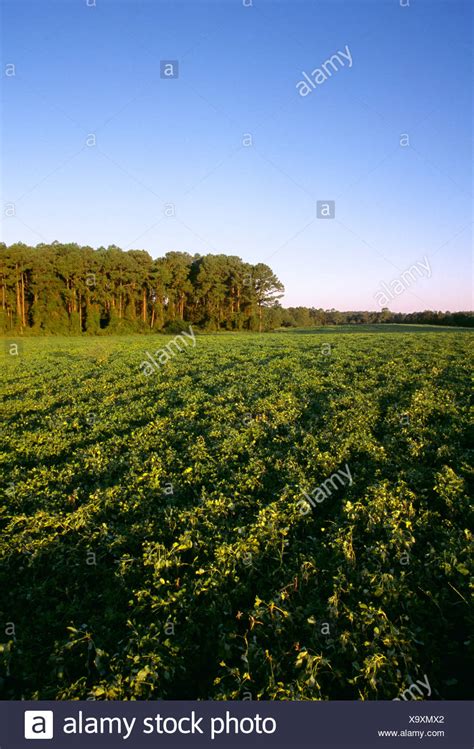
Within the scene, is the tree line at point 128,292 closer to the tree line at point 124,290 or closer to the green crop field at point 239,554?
the tree line at point 124,290

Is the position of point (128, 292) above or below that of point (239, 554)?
above

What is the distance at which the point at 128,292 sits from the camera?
3177 inches

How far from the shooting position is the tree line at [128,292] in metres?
72.4

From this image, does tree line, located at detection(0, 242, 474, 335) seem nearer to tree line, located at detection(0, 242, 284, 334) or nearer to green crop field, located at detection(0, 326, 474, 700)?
tree line, located at detection(0, 242, 284, 334)

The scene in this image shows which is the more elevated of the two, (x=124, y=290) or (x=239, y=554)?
(x=124, y=290)

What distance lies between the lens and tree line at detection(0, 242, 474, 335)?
237ft

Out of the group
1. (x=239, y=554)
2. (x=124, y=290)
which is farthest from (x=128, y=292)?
(x=239, y=554)

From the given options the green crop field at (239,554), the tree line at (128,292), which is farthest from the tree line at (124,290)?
the green crop field at (239,554)

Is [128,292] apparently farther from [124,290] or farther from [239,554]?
[239,554]

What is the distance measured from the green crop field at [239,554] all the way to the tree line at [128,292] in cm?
6775

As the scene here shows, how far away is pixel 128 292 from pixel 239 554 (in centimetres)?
8042

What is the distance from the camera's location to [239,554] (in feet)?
22.7

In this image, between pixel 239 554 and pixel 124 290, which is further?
pixel 124 290

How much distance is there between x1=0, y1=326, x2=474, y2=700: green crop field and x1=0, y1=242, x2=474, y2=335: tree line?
6775 centimetres
